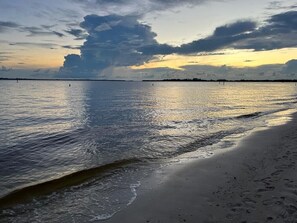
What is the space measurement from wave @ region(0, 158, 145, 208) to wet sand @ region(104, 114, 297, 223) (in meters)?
3.42

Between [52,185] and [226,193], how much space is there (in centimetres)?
681

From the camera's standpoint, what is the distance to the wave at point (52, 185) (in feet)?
34.1

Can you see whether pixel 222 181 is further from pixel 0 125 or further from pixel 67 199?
pixel 0 125

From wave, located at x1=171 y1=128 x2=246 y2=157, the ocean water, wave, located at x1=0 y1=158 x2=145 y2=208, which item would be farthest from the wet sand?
wave, located at x1=0 y1=158 x2=145 y2=208

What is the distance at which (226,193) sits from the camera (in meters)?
9.60

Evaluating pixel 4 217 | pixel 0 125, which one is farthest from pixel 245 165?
pixel 0 125

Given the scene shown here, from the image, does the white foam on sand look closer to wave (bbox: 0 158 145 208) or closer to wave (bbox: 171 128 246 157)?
wave (bbox: 0 158 145 208)

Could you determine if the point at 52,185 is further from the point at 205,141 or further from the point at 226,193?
the point at 205,141

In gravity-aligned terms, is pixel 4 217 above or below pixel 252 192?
below

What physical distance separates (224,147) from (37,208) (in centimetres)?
1171

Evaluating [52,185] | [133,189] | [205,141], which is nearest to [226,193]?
[133,189]

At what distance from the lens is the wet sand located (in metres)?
7.92

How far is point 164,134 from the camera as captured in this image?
2352cm

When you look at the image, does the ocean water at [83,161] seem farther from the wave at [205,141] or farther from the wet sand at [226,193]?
the wet sand at [226,193]
